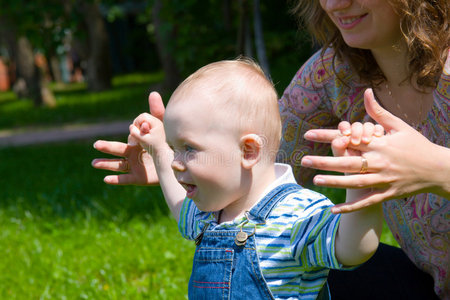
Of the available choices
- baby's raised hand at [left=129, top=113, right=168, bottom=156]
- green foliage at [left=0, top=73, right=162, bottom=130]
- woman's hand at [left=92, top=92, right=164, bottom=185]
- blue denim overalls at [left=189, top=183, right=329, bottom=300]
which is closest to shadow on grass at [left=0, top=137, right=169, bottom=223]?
woman's hand at [left=92, top=92, right=164, bottom=185]

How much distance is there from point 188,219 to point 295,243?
491 mm

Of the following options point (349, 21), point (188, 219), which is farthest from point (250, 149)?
point (349, 21)

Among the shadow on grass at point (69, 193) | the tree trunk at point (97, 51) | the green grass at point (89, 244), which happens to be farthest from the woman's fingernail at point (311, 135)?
the tree trunk at point (97, 51)

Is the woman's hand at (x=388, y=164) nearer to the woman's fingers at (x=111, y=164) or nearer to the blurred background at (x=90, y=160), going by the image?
the woman's fingers at (x=111, y=164)

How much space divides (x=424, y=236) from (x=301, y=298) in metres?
0.58

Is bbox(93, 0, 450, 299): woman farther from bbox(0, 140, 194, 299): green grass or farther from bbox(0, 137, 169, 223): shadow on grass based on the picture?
bbox(0, 137, 169, 223): shadow on grass

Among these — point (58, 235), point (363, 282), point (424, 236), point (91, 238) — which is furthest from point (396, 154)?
point (58, 235)

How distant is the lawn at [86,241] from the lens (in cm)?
321

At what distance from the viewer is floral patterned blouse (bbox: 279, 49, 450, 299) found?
194cm

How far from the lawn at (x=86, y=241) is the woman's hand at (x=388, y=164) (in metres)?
1.79

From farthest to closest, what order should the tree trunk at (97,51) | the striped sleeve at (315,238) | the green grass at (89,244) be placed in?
the tree trunk at (97,51) → the green grass at (89,244) → the striped sleeve at (315,238)

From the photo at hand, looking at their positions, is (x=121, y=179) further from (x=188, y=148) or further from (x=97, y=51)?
(x=97, y=51)

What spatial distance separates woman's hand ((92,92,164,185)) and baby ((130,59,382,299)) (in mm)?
342

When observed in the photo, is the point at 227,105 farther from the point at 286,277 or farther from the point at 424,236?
the point at 424,236
